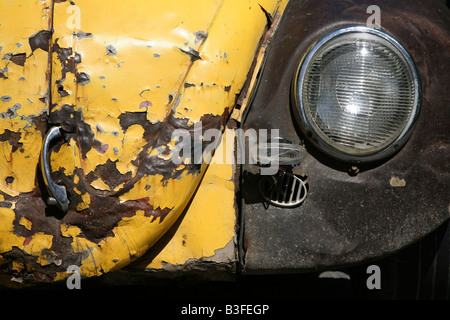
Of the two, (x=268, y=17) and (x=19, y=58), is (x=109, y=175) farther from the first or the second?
(x=268, y=17)

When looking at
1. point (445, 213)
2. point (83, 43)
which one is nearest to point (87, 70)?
point (83, 43)

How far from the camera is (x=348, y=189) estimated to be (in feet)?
5.50

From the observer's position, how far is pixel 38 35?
61.1 inches

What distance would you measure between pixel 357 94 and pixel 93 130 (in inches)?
32.0

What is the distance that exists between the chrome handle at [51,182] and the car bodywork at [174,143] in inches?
1.0

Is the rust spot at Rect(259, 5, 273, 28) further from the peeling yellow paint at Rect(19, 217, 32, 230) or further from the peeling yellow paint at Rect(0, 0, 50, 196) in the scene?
the peeling yellow paint at Rect(19, 217, 32, 230)

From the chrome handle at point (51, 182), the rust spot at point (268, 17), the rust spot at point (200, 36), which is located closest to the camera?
the chrome handle at point (51, 182)

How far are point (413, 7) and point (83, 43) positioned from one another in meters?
1.13

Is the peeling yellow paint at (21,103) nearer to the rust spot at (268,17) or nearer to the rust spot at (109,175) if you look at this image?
the rust spot at (109,175)

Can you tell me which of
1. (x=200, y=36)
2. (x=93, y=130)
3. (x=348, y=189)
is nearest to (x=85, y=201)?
(x=93, y=130)

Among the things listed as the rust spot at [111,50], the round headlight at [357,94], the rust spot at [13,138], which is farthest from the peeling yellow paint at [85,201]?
the round headlight at [357,94]

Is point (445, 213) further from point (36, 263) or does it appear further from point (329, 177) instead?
point (36, 263)

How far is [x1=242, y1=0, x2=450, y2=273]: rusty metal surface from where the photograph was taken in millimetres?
1675

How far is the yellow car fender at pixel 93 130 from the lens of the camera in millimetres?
1515
